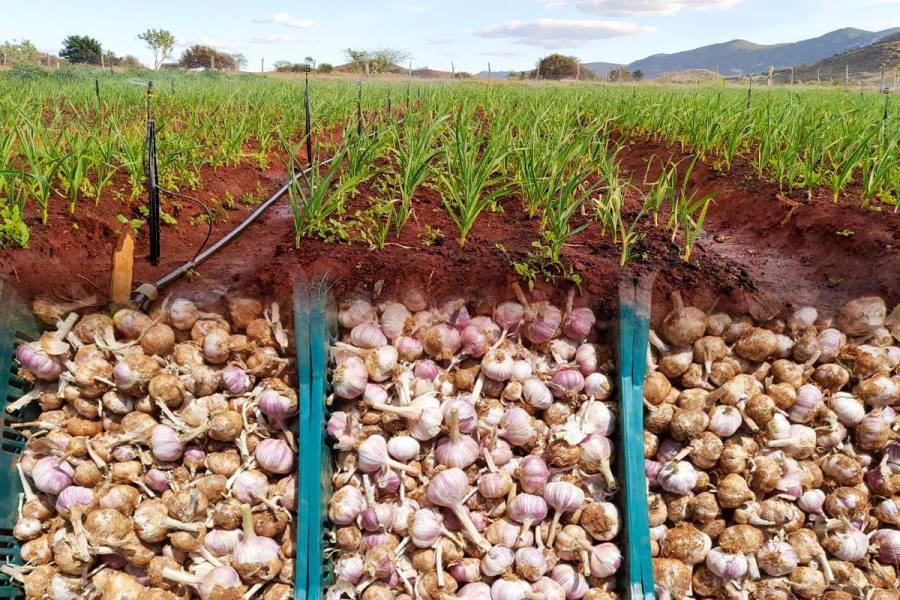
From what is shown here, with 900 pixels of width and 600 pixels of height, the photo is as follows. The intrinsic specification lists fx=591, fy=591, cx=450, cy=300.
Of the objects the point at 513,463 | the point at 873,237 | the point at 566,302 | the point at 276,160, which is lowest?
the point at 513,463

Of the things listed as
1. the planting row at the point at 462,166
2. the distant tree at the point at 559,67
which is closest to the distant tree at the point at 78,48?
the distant tree at the point at 559,67

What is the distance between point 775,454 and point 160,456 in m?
1.92

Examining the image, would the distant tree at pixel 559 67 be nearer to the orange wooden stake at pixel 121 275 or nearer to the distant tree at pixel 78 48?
the distant tree at pixel 78 48

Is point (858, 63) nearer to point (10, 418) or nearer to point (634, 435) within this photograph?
point (634, 435)

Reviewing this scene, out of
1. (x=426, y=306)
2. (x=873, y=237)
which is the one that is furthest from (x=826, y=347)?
(x=426, y=306)

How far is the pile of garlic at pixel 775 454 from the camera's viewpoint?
1.82 m

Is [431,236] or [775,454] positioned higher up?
[431,236]

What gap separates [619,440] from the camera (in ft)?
6.05

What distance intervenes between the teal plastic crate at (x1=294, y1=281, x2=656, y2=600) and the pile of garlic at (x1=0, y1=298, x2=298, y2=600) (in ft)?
0.35

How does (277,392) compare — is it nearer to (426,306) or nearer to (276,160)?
(426,306)

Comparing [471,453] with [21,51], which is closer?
[471,453]

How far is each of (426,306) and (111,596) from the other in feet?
4.16

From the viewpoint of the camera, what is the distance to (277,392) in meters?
1.83

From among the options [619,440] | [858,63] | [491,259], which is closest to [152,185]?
[491,259]
